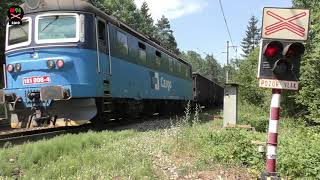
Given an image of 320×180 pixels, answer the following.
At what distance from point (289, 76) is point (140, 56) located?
36.3 ft

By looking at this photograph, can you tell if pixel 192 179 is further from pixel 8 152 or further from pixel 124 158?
pixel 8 152

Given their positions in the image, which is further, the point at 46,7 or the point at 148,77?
the point at 148,77

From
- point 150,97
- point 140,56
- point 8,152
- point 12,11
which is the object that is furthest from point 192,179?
point 150,97

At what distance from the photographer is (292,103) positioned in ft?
71.3

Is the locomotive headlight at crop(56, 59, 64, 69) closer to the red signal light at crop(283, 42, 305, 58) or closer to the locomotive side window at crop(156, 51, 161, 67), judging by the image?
the red signal light at crop(283, 42, 305, 58)

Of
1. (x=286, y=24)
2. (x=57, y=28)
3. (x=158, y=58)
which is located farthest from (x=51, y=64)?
(x=158, y=58)

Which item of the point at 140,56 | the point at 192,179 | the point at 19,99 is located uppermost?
the point at 140,56

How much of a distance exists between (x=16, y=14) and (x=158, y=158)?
7.54 meters

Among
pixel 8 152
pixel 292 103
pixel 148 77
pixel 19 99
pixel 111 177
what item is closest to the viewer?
pixel 111 177

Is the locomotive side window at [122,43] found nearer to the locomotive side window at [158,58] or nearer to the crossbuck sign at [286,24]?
the locomotive side window at [158,58]

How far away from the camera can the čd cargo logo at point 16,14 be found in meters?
14.0

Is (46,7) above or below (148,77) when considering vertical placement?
above

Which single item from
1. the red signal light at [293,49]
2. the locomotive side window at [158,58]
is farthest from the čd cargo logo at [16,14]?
the red signal light at [293,49]

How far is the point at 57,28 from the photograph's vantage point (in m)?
13.3
